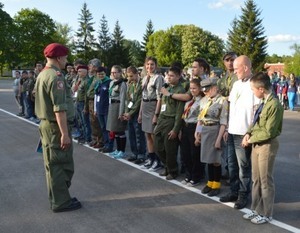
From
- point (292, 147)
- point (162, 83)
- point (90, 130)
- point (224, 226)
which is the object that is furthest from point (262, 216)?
point (90, 130)

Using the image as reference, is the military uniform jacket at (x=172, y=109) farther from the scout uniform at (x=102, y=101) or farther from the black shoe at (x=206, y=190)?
the scout uniform at (x=102, y=101)

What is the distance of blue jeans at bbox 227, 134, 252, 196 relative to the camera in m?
4.92

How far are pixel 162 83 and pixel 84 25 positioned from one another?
80329 millimetres

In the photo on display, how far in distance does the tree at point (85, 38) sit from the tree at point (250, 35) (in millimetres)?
34336

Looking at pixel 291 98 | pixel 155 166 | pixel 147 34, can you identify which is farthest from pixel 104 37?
pixel 155 166

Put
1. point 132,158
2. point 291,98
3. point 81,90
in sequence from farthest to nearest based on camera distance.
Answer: point 291,98 < point 81,90 < point 132,158

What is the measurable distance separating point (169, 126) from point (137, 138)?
147 centimetres

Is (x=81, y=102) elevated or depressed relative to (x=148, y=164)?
elevated

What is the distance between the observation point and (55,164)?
4926mm

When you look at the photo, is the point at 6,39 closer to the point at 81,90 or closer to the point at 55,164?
the point at 81,90

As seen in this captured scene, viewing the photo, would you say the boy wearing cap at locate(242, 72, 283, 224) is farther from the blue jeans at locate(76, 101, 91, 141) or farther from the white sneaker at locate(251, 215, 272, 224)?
the blue jeans at locate(76, 101, 91, 141)

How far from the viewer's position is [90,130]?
9805mm

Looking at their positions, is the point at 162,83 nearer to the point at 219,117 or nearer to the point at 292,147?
the point at 219,117

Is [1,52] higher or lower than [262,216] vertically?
higher
